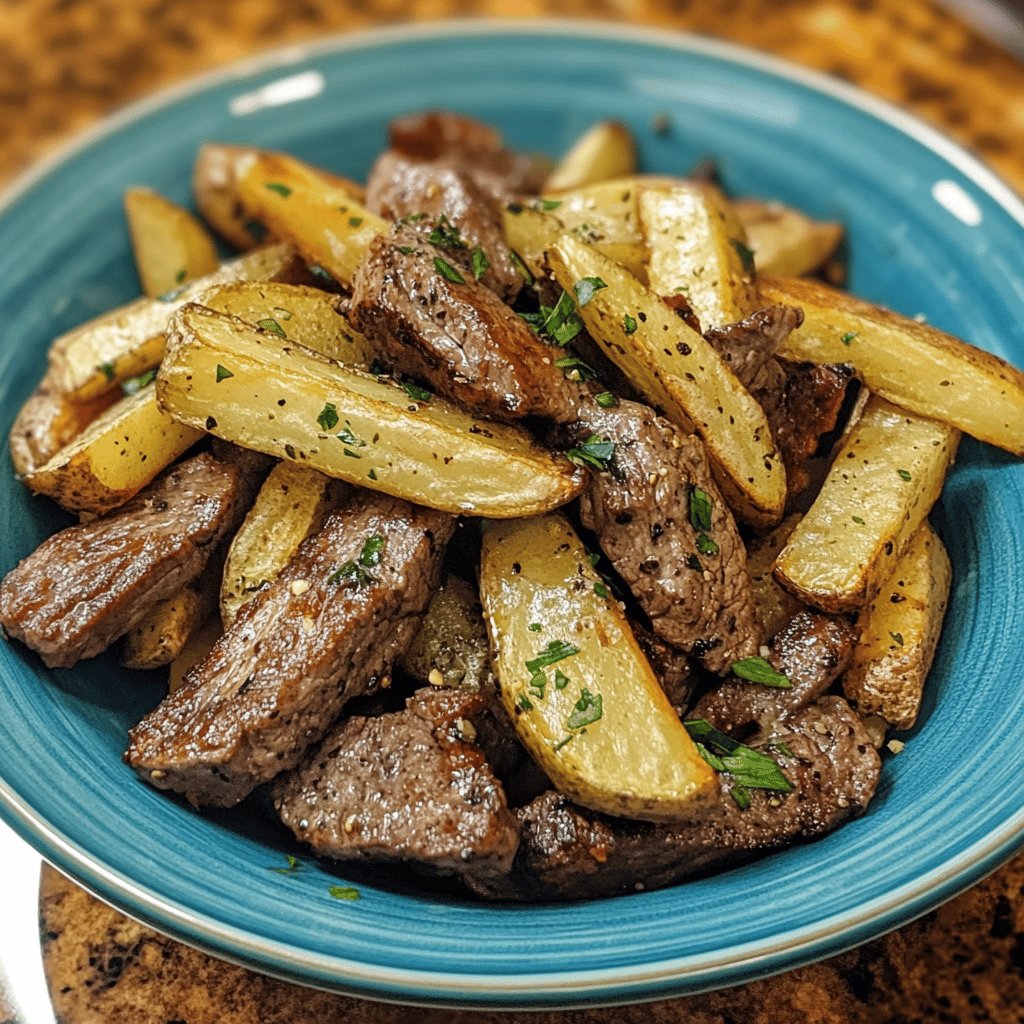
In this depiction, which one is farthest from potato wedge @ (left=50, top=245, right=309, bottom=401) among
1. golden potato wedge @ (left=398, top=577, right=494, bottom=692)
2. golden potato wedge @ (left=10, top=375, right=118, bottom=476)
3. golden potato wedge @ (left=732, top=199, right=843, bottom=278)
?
golden potato wedge @ (left=732, top=199, right=843, bottom=278)

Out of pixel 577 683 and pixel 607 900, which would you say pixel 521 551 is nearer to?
pixel 577 683

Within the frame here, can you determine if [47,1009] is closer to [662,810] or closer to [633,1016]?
[633,1016]

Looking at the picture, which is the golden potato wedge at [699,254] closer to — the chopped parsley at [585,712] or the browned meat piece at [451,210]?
the browned meat piece at [451,210]

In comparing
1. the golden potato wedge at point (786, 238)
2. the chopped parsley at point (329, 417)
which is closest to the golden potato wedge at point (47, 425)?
the chopped parsley at point (329, 417)

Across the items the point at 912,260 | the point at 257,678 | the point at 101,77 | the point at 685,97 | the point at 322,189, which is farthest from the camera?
the point at 101,77

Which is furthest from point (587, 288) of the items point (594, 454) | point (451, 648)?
point (451, 648)

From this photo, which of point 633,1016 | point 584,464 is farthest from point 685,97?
point 633,1016
